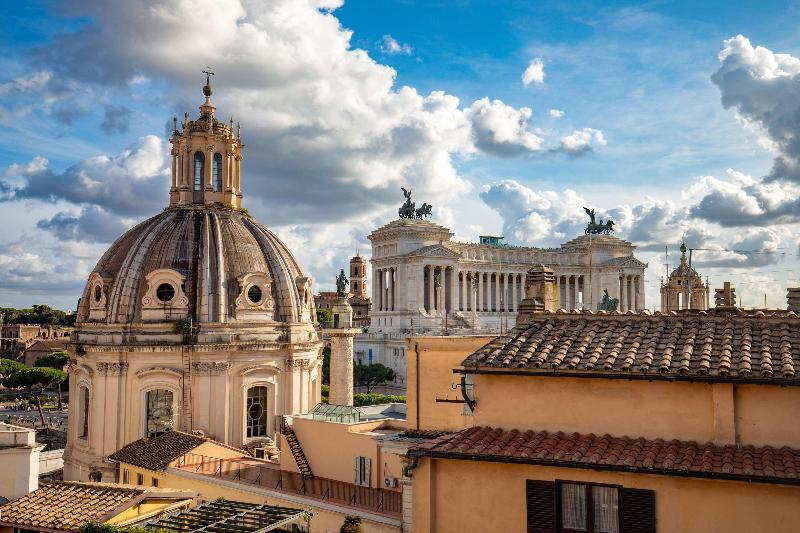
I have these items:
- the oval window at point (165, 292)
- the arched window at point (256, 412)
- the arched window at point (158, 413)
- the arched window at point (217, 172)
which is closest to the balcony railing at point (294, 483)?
the arched window at point (256, 412)

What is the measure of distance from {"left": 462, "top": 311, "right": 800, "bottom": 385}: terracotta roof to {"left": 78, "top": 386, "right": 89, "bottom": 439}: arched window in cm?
3082

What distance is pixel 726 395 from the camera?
13133mm

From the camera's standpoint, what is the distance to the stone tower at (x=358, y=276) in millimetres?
156375

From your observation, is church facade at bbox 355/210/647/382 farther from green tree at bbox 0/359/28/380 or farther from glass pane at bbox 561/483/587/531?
glass pane at bbox 561/483/587/531

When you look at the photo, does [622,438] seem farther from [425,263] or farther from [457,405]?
[425,263]

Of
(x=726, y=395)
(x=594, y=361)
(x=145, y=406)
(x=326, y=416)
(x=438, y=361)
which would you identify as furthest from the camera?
(x=145, y=406)

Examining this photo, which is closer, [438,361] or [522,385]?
[522,385]

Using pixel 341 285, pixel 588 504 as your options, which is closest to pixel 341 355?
pixel 341 285

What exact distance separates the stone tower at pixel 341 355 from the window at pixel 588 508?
103 ft

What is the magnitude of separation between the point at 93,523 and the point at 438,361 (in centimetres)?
1136

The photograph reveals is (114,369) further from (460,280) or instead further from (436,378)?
(460,280)

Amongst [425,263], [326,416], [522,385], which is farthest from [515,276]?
[522,385]

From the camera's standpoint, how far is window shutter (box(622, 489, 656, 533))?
41.2ft

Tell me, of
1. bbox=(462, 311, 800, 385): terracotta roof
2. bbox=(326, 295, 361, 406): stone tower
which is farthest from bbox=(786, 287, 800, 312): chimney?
bbox=(326, 295, 361, 406): stone tower
